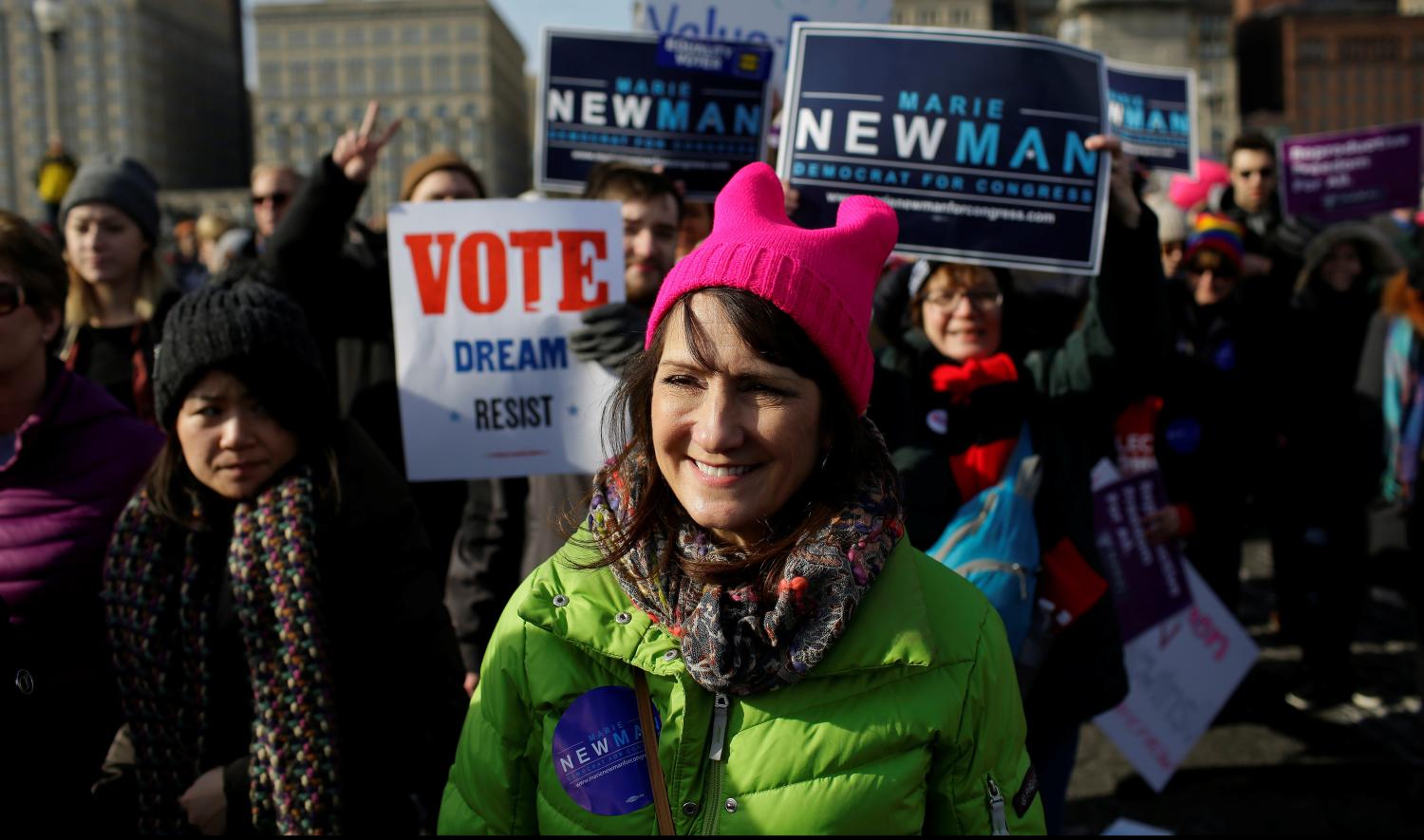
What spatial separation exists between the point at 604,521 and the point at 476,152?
346 ft

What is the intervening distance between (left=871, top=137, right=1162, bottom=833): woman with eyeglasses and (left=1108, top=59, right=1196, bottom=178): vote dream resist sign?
3.61m

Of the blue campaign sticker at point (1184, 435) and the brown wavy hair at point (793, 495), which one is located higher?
the brown wavy hair at point (793, 495)

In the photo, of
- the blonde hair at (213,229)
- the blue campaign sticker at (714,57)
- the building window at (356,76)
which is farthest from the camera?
the building window at (356,76)

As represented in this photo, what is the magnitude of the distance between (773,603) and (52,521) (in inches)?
63.0

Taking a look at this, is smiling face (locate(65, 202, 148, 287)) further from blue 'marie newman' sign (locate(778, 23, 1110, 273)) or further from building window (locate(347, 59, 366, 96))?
building window (locate(347, 59, 366, 96))

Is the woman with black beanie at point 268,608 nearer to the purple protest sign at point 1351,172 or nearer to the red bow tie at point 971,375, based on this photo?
the red bow tie at point 971,375

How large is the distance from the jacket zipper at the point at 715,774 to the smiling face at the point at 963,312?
5.32 feet

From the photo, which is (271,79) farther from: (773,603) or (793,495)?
(773,603)

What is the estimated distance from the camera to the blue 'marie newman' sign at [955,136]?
319 cm

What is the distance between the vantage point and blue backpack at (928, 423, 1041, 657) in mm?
2768

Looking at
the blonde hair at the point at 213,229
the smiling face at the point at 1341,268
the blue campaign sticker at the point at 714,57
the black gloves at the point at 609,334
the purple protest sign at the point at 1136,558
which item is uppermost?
the blue campaign sticker at the point at 714,57

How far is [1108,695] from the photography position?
Result: 298 cm

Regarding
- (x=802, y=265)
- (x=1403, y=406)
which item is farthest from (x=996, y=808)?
(x=1403, y=406)

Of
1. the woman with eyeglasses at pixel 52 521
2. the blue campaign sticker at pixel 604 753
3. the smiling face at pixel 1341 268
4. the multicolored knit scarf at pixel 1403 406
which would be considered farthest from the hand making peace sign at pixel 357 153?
the smiling face at pixel 1341 268
